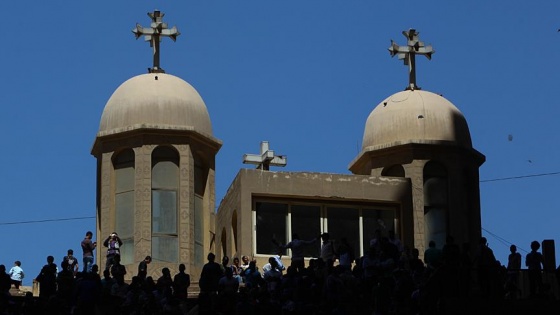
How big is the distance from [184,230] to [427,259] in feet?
39.2

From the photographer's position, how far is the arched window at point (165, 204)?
5022 cm

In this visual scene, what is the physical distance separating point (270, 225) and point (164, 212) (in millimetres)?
3090

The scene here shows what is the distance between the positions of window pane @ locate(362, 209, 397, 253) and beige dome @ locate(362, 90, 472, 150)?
8.19 feet

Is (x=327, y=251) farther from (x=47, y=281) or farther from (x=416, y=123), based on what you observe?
(x=416, y=123)

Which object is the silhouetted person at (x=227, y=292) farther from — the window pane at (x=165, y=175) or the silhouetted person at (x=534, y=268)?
the window pane at (x=165, y=175)

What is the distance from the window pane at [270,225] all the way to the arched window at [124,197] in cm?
358

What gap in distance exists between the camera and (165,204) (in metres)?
50.7

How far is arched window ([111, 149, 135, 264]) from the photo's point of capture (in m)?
50.6

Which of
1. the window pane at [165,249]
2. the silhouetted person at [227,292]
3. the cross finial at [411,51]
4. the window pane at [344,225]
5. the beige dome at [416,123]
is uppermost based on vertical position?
the cross finial at [411,51]

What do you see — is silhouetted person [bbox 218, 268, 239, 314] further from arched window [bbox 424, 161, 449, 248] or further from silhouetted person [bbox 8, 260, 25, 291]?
arched window [bbox 424, 161, 449, 248]

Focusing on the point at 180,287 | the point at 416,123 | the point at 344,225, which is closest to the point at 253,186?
the point at 344,225

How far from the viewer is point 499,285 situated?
38.7m

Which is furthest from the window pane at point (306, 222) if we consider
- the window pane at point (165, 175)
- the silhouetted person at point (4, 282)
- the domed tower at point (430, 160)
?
the silhouetted person at point (4, 282)

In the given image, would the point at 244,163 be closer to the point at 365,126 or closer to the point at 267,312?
the point at 365,126
